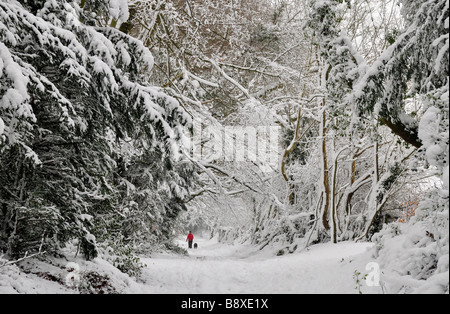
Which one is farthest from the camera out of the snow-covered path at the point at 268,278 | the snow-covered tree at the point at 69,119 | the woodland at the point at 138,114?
the snow-covered path at the point at 268,278

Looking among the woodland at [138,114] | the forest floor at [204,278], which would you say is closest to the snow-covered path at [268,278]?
the forest floor at [204,278]

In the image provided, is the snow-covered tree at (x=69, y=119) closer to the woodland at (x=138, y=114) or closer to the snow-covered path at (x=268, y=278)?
the woodland at (x=138, y=114)

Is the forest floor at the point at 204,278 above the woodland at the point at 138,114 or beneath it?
beneath

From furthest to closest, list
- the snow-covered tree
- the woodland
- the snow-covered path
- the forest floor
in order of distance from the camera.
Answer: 1. the snow-covered path
2. the forest floor
3. the snow-covered tree
4. the woodland

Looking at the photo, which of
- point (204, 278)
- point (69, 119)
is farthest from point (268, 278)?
point (69, 119)

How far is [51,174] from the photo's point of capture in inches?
205

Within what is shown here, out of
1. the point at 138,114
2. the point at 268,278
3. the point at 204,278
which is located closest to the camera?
the point at 138,114

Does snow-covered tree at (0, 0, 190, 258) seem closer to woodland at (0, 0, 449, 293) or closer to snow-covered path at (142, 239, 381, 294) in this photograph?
woodland at (0, 0, 449, 293)

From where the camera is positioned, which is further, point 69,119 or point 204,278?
point 204,278

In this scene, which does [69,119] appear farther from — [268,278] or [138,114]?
[268,278]

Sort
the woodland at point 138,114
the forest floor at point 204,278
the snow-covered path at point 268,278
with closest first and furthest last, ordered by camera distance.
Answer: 1. the woodland at point 138,114
2. the forest floor at point 204,278
3. the snow-covered path at point 268,278

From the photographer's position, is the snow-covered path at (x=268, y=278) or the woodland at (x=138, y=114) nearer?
the woodland at (x=138, y=114)

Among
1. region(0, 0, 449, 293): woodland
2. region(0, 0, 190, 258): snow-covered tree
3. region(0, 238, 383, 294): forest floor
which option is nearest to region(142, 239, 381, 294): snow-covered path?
region(0, 238, 383, 294): forest floor

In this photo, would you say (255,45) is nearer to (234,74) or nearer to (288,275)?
(234,74)
